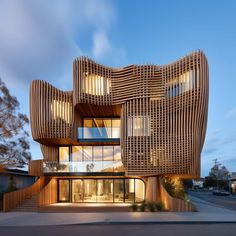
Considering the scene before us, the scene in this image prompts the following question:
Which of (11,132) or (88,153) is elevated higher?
(11,132)

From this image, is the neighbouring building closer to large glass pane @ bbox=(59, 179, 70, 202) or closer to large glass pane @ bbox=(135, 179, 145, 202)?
large glass pane @ bbox=(59, 179, 70, 202)

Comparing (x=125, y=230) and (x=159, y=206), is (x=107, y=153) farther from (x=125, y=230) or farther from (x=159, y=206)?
(x=125, y=230)

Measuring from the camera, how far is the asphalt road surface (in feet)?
40.1

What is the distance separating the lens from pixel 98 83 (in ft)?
78.0

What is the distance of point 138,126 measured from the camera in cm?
2311

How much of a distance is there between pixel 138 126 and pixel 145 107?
1.58m

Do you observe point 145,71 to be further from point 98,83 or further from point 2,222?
point 2,222

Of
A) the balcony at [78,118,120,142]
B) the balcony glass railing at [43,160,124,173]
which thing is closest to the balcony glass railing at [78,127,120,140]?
the balcony at [78,118,120,142]

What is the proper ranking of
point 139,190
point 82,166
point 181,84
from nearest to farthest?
1. point 181,84
2. point 82,166
3. point 139,190

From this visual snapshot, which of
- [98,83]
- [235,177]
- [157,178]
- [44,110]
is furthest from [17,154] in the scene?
[235,177]

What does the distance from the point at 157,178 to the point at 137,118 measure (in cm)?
495

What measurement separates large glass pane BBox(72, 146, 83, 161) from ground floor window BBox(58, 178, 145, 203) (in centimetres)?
196

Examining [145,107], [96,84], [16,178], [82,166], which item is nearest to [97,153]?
[82,166]

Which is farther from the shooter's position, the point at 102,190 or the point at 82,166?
the point at 102,190
